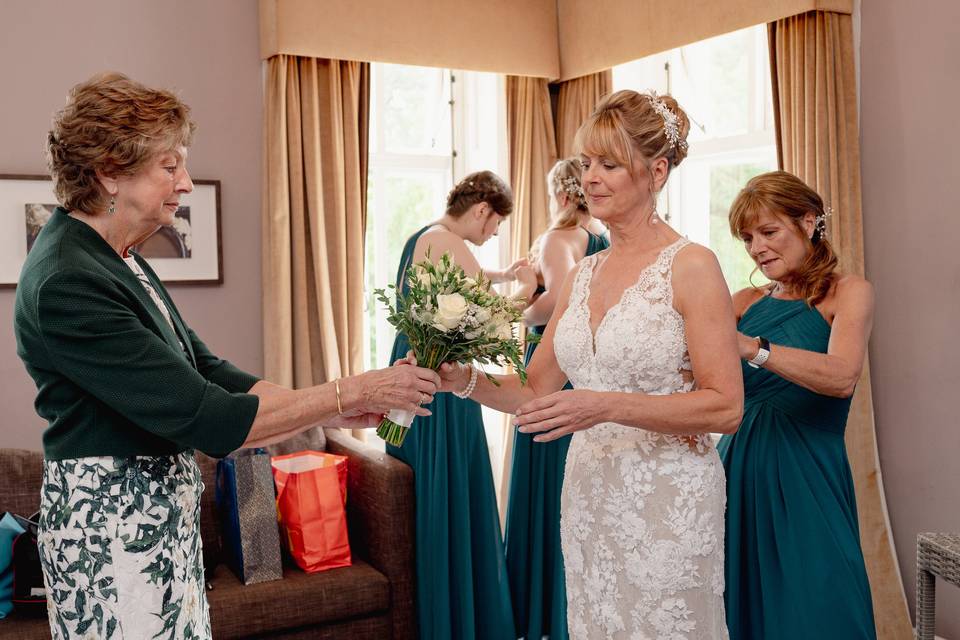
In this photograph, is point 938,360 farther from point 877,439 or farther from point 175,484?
point 175,484

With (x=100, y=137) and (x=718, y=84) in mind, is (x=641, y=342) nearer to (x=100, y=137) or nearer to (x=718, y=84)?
(x=100, y=137)

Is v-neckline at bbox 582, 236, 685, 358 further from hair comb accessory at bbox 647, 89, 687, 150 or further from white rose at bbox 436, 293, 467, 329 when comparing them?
white rose at bbox 436, 293, 467, 329

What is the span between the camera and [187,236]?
429 centimetres

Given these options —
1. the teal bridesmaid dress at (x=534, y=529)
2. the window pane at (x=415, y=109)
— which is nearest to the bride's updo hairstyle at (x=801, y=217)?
the teal bridesmaid dress at (x=534, y=529)

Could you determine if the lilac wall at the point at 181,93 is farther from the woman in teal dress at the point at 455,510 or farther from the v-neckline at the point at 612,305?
the v-neckline at the point at 612,305

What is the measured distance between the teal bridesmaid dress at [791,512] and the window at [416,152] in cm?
271

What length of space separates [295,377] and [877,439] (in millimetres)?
2638

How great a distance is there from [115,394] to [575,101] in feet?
13.0

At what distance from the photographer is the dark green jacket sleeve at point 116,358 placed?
166 centimetres

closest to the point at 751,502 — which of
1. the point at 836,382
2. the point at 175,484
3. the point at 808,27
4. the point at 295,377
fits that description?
the point at 836,382

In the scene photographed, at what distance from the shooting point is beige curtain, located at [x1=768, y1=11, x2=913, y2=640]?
370 centimetres

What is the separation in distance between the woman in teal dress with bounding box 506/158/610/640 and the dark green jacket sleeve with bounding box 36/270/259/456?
94.3 inches

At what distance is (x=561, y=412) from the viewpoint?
194 cm

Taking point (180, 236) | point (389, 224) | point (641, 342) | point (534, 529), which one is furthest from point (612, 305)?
point (389, 224)
